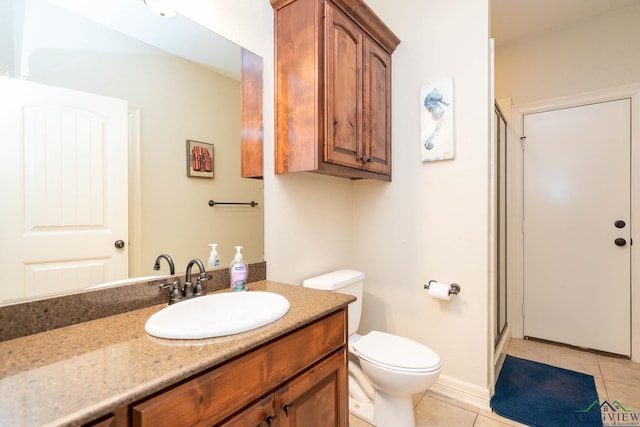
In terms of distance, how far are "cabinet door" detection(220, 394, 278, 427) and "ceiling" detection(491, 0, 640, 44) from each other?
298 cm

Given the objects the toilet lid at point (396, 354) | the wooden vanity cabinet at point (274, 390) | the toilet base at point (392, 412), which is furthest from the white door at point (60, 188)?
the toilet base at point (392, 412)

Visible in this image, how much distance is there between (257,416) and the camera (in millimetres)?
831

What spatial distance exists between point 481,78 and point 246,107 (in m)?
1.33

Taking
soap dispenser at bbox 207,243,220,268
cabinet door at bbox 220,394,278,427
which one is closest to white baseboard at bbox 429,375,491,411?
cabinet door at bbox 220,394,278,427

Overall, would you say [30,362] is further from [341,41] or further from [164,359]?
[341,41]

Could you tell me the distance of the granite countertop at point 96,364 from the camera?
0.53m

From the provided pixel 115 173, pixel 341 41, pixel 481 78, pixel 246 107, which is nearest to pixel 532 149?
pixel 481 78

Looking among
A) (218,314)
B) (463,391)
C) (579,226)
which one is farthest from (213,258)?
(579,226)

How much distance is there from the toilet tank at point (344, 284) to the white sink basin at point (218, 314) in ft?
1.72

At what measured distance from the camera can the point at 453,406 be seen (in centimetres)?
178

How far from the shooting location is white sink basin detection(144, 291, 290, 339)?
826mm

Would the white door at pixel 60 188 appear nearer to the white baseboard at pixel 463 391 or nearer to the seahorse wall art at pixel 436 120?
the seahorse wall art at pixel 436 120

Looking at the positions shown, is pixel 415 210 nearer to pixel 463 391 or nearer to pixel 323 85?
pixel 323 85

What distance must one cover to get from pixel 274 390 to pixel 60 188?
901mm
